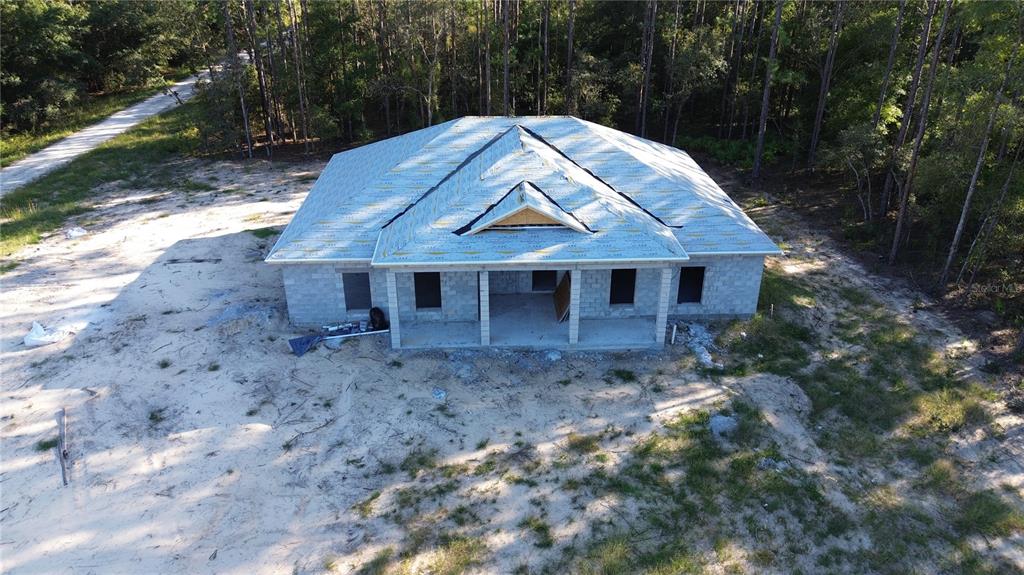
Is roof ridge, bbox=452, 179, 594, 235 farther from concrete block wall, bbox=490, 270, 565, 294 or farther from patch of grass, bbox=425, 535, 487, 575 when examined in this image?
patch of grass, bbox=425, 535, 487, 575

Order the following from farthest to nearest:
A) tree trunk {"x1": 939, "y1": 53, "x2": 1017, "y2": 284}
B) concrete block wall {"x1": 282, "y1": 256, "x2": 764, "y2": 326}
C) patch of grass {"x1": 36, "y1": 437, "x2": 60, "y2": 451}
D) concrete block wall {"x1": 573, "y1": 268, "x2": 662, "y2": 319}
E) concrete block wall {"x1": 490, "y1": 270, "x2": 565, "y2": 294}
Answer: concrete block wall {"x1": 490, "y1": 270, "x2": 565, "y2": 294}
concrete block wall {"x1": 573, "y1": 268, "x2": 662, "y2": 319}
concrete block wall {"x1": 282, "y1": 256, "x2": 764, "y2": 326}
tree trunk {"x1": 939, "y1": 53, "x2": 1017, "y2": 284}
patch of grass {"x1": 36, "y1": 437, "x2": 60, "y2": 451}

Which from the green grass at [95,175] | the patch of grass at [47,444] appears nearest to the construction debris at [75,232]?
the green grass at [95,175]

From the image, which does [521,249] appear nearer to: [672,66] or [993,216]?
[993,216]

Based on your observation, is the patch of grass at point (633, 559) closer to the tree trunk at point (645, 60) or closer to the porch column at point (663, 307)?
the porch column at point (663, 307)

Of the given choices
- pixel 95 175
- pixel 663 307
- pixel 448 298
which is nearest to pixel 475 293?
pixel 448 298

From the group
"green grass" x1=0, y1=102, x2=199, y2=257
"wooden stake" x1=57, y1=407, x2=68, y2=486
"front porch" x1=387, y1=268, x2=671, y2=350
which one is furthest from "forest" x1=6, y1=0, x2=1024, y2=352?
"wooden stake" x1=57, y1=407, x2=68, y2=486
